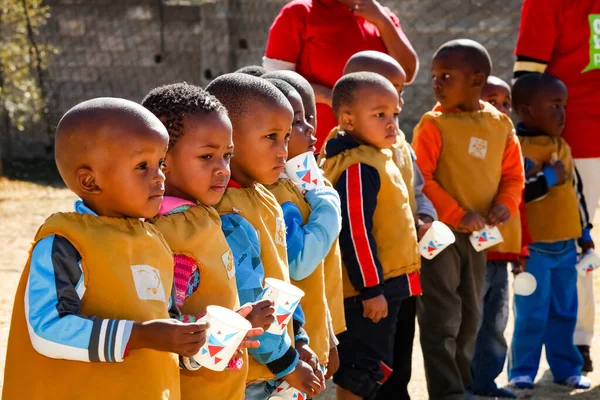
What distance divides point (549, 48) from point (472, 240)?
1467 mm

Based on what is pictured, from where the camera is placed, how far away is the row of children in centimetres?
226

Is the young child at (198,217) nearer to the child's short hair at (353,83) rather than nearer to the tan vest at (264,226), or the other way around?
the tan vest at (264,226)

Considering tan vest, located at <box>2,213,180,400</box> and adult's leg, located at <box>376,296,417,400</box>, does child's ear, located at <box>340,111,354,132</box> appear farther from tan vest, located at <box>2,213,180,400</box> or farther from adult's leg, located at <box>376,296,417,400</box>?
tan vest, located at <box>2,213,180,400</box>

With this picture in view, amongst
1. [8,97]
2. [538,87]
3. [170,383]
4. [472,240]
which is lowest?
[8,97]

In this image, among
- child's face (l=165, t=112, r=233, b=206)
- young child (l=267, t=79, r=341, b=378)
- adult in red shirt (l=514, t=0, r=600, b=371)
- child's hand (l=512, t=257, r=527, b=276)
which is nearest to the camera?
child's face (l=165, t=112, r=233, b=206)

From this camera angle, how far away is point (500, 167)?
15.1 ft

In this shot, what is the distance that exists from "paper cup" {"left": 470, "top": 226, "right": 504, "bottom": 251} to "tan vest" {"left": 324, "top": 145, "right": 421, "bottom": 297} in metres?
0.61

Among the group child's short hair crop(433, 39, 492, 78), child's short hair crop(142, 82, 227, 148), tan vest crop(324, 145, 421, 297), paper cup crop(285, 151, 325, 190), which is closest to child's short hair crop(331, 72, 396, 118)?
tan vest crop(324, 145, 421, 297)

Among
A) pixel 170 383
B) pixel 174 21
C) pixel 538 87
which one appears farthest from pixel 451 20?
pixel 170 383

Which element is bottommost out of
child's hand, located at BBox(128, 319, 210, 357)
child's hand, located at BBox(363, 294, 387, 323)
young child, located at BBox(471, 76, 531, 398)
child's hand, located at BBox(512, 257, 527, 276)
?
young child, located at BBox(471, 76, 531, 398)

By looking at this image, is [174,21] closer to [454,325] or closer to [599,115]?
[599,115]

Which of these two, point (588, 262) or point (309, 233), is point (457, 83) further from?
point (309, 233)

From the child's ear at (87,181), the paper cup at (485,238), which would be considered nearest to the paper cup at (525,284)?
the paper cup at (485,238)

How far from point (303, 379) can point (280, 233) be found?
1.48 feet
